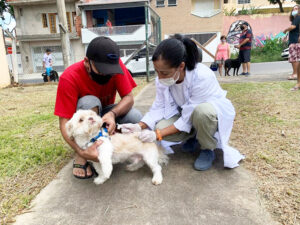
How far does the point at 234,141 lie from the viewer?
9.25 feet

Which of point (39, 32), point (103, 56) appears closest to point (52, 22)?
point (39, 32)

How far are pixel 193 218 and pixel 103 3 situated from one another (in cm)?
2071

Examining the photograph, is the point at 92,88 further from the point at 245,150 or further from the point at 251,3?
the point at 251,3

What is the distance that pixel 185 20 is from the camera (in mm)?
22484

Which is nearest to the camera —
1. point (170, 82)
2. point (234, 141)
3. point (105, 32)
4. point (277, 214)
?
point (277, 214)

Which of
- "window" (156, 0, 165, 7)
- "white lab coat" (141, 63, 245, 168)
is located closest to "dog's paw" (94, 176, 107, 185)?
"white lab coat" (141, 63, 245, 168)

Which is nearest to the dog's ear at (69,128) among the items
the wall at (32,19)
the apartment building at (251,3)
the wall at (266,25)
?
the wall at (32,19)

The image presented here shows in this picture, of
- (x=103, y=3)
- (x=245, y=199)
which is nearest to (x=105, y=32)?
(x=103, y=3)

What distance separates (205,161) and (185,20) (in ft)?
74.1

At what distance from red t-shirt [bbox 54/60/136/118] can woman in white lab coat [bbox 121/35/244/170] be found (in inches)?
18.3

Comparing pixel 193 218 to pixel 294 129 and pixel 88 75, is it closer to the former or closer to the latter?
pixel 88 75

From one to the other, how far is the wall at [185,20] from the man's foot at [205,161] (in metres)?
21.9

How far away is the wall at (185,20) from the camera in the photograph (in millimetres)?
22069

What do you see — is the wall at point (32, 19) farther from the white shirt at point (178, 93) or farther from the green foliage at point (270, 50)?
the white shirt at point (178, 93)
